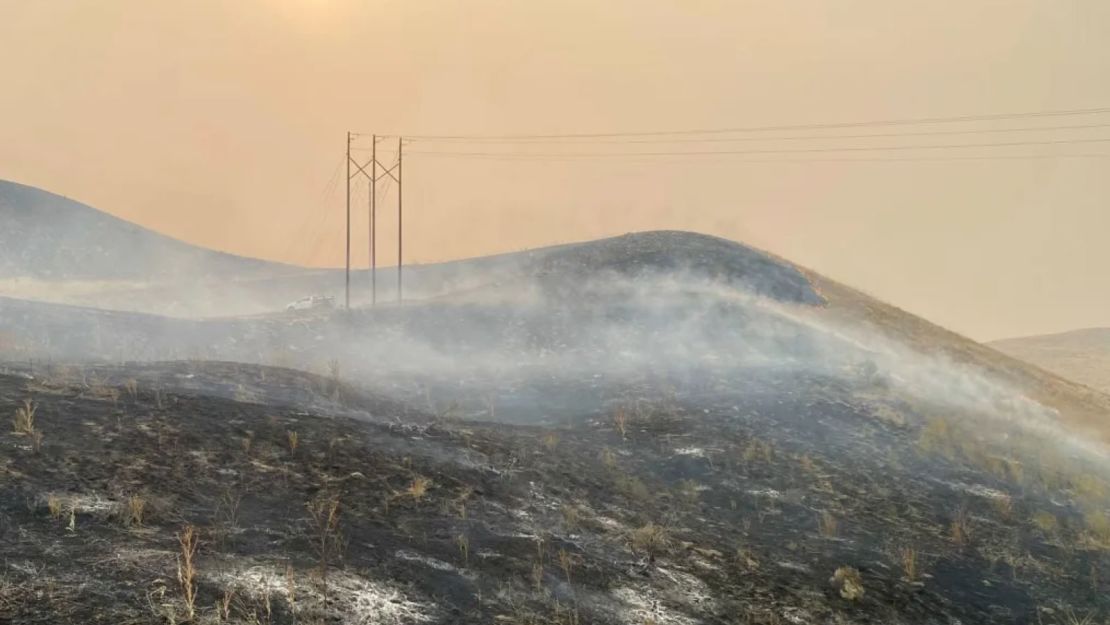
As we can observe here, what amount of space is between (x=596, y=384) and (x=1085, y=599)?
17.2 metres

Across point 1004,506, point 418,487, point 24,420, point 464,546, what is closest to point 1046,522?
point 1004,506

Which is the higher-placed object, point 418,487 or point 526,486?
point 418,487

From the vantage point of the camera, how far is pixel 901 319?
46.2 m

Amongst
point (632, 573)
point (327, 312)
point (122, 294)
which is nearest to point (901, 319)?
point (327, 312)

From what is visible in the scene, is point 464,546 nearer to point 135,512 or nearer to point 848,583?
point 135,512

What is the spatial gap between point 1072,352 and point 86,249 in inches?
4476

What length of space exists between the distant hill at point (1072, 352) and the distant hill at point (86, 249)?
87598 mm

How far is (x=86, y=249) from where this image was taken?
81125 millimetres

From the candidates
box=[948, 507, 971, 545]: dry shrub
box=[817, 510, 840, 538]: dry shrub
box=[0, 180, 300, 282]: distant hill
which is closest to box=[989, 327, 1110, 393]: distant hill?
box=[948, 507, 971, 545]: dry shrub

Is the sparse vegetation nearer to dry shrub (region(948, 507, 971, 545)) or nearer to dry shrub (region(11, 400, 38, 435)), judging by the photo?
dry shrub (region(11, 400, 38, 435))

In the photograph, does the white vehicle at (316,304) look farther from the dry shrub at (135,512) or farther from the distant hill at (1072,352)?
the distant hill at (1072,352)

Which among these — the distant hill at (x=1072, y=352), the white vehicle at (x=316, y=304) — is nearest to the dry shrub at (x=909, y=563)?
the white vehicle at (x=316, y=304)

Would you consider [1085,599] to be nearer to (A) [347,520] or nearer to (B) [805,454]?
(B) [805,454]

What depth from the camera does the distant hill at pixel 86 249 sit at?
74750 millimetres
